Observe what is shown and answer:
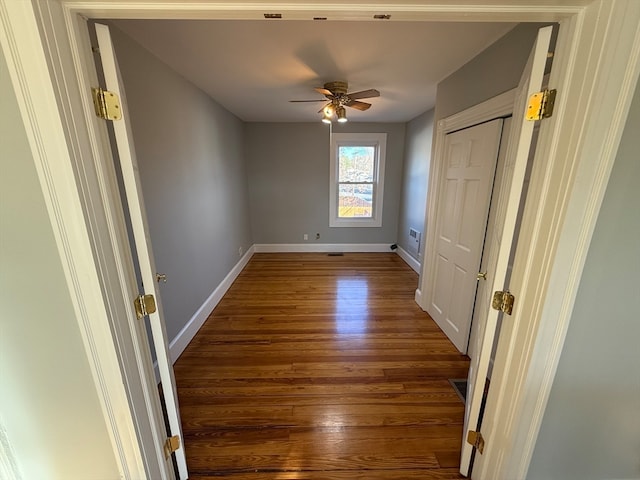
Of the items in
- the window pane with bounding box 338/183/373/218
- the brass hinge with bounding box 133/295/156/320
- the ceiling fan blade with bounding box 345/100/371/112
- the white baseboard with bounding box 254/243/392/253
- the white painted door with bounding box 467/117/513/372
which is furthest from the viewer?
the white baseboard with bounding box 254/243/392/253

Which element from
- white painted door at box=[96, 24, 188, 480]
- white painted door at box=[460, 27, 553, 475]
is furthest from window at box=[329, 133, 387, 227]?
white painted door at box=[96, 24, 188, 480]

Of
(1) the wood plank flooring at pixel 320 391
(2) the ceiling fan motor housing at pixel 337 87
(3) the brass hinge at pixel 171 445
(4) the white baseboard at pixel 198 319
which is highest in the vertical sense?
(2) the ceiling fan motor housing at pixel 337 87

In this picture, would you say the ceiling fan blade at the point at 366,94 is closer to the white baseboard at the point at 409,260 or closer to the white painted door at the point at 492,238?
the white painted door at the point at 492,238

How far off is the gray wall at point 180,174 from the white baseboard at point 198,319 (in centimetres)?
6

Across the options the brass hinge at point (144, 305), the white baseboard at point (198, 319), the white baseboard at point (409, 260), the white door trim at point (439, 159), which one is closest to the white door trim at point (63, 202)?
the brass hinge at point (144, 305)

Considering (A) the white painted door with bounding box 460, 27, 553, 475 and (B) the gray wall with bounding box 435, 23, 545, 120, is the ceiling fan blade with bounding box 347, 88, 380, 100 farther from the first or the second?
(A) the white painted door with bounding box 460, 27, 553, 475

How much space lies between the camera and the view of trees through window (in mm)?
4930

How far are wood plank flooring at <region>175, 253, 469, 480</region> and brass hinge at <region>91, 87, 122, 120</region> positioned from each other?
1.73m

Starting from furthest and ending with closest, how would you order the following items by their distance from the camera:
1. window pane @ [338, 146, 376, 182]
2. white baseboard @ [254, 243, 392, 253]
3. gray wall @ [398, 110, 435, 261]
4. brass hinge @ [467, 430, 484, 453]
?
white baseboard @ [254, 243, 392, 253] < window pane @ [338, 146, 376, 182] < gray wall @ [398, 110, 435, 261] < brass hinge @ [467, 430, 484, 453]

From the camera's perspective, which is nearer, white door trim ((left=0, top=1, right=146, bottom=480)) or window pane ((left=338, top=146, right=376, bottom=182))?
white door trim ((left=0, top=1, right=146, bottom=480))

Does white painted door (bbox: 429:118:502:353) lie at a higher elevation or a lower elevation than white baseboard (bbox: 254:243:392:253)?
higher

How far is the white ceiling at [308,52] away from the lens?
1.62 metres

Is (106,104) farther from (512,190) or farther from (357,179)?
(357,179)

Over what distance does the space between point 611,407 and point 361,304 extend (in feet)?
7.39
